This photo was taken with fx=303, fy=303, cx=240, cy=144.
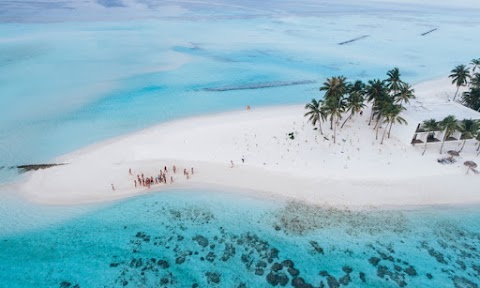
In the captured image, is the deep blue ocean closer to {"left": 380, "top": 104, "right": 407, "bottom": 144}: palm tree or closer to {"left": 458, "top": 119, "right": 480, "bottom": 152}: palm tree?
{"left": 458, "top": 119, "right": 480, "bottom": 152}: palm tree

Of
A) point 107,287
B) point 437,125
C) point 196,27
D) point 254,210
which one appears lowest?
point 107,287

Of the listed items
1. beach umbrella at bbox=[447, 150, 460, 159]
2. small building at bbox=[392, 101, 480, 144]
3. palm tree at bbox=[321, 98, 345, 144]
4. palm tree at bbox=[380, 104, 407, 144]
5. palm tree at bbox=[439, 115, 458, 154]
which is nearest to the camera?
palm tree at bbox=[439, 115, 458, 154]

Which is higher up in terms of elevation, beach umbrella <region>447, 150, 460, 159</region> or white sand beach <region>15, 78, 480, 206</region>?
beach umbrella <region>447, 150, 460, 159</region>

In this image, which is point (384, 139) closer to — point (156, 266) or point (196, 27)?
point (156, 266)

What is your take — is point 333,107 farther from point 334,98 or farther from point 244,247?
point 244,247

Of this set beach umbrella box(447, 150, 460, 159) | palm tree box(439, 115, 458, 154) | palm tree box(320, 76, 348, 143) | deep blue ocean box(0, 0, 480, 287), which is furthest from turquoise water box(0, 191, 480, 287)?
palm tree box(320, 76, 348, 143)

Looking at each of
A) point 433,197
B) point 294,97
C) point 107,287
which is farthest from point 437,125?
point 107,287
